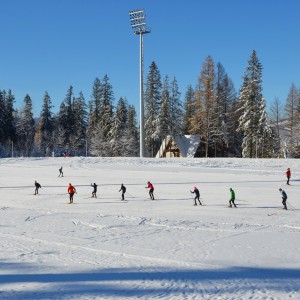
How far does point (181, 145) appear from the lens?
6175cm

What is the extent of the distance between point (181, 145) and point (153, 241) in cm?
4693

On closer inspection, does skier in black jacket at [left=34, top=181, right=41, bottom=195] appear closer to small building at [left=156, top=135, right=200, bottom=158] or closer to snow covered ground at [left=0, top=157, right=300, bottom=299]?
snow covered ground at [left=0, top=157, right=300, bottom=299]

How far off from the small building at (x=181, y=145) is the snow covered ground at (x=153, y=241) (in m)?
24.3

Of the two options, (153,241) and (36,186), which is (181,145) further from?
(153,241)

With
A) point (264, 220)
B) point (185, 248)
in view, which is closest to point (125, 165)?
point (264, 220)

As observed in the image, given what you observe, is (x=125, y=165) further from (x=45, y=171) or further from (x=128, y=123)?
(x=128, y=123)

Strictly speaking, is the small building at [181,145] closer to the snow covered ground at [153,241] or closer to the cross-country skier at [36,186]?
the snow covered ground at [153,241]

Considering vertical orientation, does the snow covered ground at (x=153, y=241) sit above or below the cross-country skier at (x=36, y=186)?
below

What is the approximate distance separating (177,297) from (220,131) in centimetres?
5021

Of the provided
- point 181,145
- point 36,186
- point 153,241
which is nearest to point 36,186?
point 36,186

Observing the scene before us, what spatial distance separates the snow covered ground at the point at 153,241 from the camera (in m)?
9.34

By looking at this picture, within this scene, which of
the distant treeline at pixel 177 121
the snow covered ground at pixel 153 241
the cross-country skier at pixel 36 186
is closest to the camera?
the snow covered ground at pixel 153 241

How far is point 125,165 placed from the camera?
155 feet

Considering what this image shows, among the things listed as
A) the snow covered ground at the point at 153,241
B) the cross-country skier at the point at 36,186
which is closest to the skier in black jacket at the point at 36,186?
the cross-country skier at the point at 36,186
